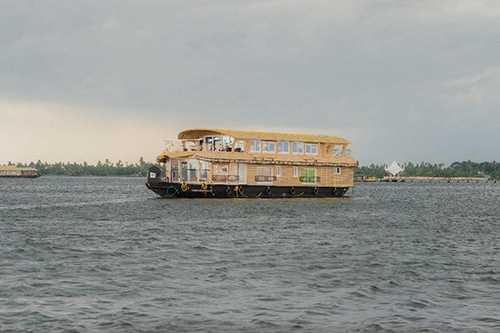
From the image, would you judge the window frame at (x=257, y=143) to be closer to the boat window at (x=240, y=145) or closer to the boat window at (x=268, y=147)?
the boat window at (x=268, y=147)

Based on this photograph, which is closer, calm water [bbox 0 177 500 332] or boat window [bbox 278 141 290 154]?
calm water [bbox 0 177 500 332]

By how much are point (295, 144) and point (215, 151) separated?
8957 mm

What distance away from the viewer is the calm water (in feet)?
38.0

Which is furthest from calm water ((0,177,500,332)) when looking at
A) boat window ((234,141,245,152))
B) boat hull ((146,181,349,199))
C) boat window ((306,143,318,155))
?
boat window ((306,143,318,155))

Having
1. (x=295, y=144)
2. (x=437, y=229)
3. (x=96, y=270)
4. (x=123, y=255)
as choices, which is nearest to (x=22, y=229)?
(x=123, y=255)

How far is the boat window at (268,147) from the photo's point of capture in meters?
50.9

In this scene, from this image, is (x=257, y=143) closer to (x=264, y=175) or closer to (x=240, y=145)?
(x=240, y=145)

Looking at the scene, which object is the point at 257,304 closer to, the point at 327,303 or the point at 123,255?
the point at 327,303

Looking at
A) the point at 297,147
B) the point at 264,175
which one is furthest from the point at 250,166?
the point at 297,147

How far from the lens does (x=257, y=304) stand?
12820mm

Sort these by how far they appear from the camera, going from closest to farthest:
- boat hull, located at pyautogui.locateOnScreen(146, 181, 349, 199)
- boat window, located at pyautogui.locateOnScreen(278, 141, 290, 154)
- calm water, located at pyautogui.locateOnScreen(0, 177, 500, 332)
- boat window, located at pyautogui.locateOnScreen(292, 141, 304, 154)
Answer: calm water, located at pyautogui.locateOnScreen(0, 177, 500, 332) → boat hull, located at pyautogui.locateOnScreen(146, 181, 349, 199) → boat window, located at pyautogui.locateOnScreen(278, 141, 290, 154) → boat window, located at pyautogui.locateOnScreen(292, 141, 304, 154)

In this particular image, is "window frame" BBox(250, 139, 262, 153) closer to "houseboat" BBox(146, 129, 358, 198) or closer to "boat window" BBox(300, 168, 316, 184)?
"houseboat" BBox(146, 129, 358, 198)

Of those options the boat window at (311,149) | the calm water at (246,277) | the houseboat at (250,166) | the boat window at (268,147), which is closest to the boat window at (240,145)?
the houseboat at (250,166)

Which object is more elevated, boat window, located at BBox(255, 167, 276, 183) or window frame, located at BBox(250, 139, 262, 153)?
window frame, located at BBox(250, 139, 262, 153)
